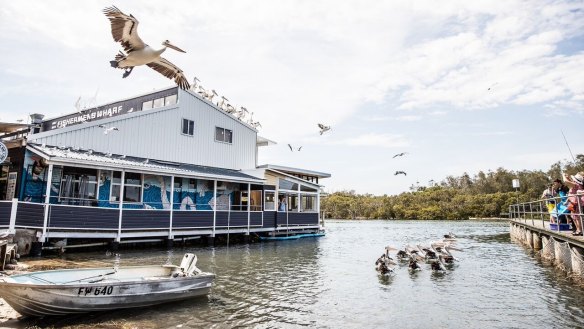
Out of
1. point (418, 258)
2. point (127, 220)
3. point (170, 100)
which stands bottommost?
point (418, 258)

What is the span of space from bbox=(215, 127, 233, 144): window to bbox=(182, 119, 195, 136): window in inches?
86.3

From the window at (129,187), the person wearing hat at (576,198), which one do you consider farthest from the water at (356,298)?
the window at (129,187)

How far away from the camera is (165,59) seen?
11.2 m

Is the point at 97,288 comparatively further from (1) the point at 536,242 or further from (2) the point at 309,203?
(2) the point at 309,203

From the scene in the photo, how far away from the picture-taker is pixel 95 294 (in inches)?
310

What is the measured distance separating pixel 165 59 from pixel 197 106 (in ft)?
51.9

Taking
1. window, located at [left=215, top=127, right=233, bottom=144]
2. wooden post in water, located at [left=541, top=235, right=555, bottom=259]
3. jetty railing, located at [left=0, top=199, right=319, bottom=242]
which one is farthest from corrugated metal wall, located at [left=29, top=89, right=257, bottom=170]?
wooden post in water, located at [left=541, top=235, right=555, bottom=259]

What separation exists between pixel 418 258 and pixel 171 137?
16996 millimetres

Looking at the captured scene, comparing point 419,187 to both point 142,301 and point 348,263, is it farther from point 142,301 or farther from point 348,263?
point 142,301

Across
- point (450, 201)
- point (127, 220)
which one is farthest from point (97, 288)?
point (450, 201)

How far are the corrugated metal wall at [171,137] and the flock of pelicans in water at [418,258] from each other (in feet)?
50.4

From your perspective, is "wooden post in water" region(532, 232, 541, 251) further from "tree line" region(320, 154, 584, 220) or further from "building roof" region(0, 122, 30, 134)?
"tree line" region(320, 154, 584, 220)

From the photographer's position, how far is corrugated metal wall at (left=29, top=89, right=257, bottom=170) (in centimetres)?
2097

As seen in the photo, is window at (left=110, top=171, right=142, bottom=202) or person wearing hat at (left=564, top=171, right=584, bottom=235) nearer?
person wearing hat at (left=564, top=171, right=584, bottom=235)
